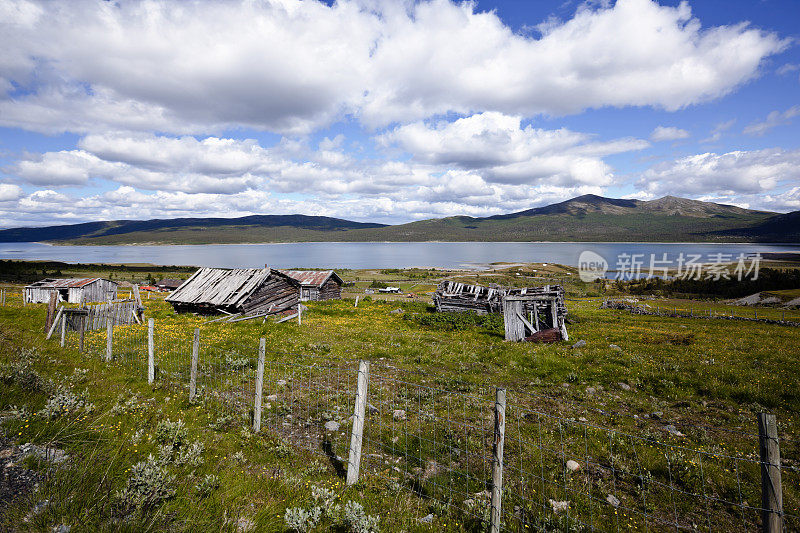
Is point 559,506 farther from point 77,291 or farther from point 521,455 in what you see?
point 77,291

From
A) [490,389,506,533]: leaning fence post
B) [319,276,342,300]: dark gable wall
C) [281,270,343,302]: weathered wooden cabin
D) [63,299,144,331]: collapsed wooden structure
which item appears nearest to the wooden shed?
[490,389,506,533]: leaning fence post

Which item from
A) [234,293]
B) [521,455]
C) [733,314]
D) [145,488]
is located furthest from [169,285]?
[733,314]

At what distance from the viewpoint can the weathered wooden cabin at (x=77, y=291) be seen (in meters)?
44.0

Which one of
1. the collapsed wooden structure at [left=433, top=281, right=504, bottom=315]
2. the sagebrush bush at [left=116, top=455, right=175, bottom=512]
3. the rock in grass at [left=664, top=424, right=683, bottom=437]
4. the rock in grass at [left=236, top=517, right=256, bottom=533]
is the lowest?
the collapsed wooden structure at [left=433, top=281, right=504, bottom=315]

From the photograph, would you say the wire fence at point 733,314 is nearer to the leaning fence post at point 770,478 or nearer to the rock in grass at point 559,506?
the rock in grass at point 559,506

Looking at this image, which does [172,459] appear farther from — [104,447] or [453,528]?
[453,528]

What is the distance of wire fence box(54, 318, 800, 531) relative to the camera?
617 cm

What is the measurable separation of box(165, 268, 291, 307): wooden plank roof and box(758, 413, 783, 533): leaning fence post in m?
31.9

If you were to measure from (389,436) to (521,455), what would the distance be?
3.08 metres

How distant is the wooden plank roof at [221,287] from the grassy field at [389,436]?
1366 centimetres

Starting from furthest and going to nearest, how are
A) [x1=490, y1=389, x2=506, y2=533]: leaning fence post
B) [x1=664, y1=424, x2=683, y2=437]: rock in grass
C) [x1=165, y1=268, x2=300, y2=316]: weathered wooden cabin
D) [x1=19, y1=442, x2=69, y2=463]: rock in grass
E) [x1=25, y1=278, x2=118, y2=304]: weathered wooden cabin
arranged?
[x1=25, y1=278, x2=118, y2=304]: weathered wooden cabin
[x1=165, y1=268, x2=300, y2=316]: weathered wooden cabin
[x1=664, y1=424, x2=683, y2=437]: rock in grass
[x1=19, y1=442, x2=69, y2=463]: rock in grass
[x1=490, y1=389, x2=506, y2=533]: leaning fence post

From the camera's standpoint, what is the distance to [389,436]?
8734 mm

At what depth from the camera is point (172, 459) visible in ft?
22.3

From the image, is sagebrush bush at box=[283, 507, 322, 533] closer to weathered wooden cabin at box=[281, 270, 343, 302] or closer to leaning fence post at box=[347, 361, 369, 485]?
leaning fence post at box=[347, 361, 369, 485]
